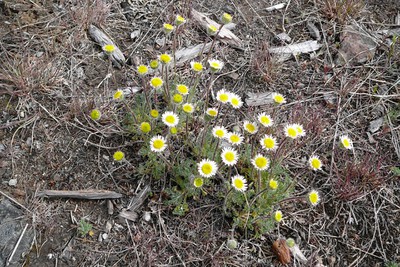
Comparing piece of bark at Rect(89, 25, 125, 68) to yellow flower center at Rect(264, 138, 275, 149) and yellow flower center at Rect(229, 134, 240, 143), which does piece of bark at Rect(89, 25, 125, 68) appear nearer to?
yellow flower center at Rect(229, 134, 240, 143)

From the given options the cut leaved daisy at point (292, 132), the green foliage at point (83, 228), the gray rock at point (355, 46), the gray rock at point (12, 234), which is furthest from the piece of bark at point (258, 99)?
the gray rock at point (12, 234)

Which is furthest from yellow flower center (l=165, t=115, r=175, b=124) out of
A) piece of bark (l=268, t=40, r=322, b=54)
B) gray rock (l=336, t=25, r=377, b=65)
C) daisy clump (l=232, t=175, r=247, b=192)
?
gray rock (l=336, t=25, r=377, b=65)

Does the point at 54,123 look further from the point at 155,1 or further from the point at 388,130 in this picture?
the point at 388,130

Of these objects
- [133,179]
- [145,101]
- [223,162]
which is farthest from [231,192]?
[145,101]

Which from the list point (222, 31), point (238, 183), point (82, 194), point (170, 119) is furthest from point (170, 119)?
point (222, 31)

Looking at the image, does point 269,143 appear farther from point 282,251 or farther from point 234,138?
point 282,251

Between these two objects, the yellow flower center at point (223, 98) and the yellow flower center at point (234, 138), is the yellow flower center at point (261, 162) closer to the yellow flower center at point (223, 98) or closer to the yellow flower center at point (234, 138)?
the yellow flower center at point (234, 138)
